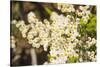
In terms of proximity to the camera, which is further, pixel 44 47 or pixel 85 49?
pixel 85 49

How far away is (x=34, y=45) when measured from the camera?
2.00 meters

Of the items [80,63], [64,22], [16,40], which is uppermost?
[64,22]

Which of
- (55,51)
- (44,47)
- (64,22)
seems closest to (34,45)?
(44,47)

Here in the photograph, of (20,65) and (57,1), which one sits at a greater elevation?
(57,1)

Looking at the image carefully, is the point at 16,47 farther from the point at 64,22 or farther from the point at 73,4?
the point at 73,4

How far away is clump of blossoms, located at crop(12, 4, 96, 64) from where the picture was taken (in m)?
2.00

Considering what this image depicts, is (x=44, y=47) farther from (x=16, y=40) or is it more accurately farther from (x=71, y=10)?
(x=71, y=10)

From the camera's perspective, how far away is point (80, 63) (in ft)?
7.14

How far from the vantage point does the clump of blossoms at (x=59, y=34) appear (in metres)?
2.00

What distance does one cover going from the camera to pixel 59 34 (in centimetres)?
209

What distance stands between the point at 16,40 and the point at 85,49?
82 cm
